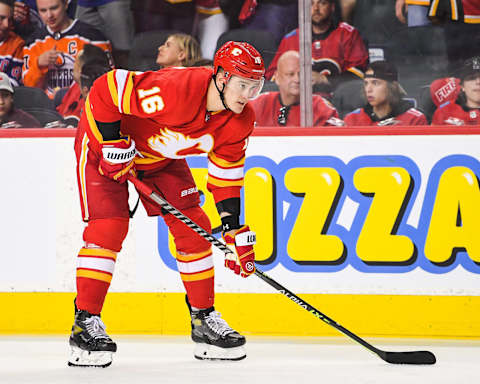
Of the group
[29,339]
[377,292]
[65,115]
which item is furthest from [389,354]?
[65,115]

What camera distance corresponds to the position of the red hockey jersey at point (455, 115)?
12.1 ft

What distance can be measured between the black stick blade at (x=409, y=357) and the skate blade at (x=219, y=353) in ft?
1.71

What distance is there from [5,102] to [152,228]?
0.98m

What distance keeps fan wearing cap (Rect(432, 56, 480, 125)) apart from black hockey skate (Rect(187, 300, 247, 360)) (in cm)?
135

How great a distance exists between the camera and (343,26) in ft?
12.8

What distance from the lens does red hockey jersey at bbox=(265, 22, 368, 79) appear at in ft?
12.7

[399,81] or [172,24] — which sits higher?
[172,24]

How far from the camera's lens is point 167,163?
125 inches

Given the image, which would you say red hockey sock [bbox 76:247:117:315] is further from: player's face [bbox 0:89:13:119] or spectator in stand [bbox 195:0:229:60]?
spectator in stand [bbox 195:0:229:60]

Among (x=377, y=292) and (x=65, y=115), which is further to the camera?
(x=65, y=115)

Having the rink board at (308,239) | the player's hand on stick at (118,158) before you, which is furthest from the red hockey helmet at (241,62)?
the rink board at (308,239)

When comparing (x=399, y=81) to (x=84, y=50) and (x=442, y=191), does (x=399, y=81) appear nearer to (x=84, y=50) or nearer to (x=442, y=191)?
(x=442, y=191)

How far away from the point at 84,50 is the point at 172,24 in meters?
0.46

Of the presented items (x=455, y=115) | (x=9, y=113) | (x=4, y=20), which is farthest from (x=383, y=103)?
(x=4, y=20)
